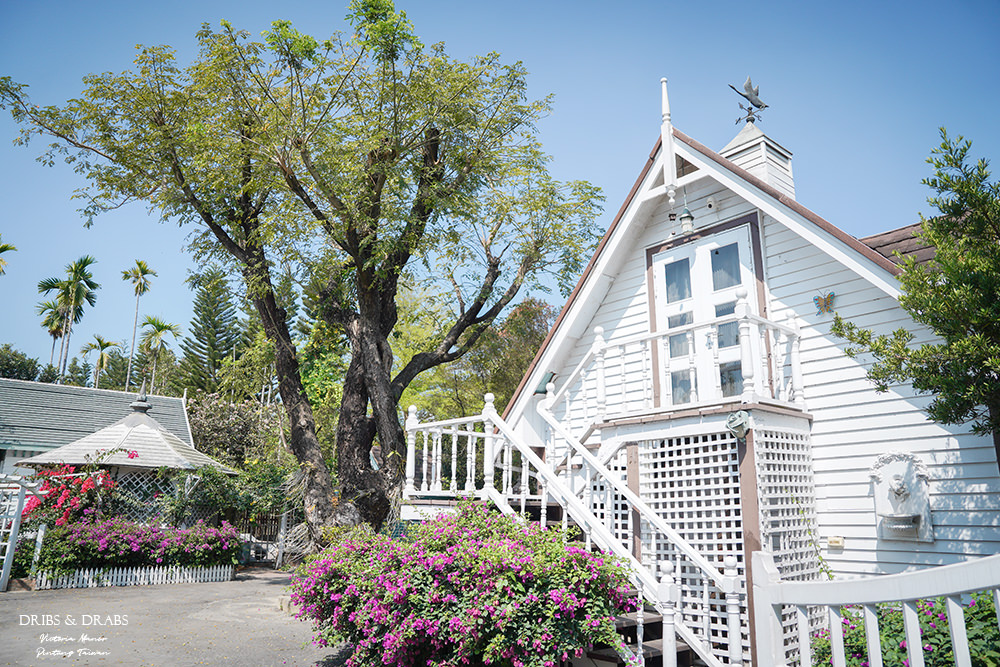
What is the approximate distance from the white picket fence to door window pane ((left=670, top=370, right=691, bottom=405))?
11.8m

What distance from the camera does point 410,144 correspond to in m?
14.2

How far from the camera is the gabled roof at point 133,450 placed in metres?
14.4

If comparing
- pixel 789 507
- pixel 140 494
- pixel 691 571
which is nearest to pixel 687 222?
pixel 789 507

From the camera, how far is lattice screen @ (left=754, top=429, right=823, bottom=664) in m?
6.43

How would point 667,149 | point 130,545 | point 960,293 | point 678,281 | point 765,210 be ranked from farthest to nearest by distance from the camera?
point 130,545 < point 678,281 < point 667,149 < point 765,210 < point 960,293

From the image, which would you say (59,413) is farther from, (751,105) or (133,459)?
(751,105)

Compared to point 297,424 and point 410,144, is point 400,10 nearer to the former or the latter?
point 410,144

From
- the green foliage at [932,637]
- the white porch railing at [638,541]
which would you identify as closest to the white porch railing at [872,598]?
the green foliage at [932,637]

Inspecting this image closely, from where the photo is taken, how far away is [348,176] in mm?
13594

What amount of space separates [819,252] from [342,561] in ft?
23.0

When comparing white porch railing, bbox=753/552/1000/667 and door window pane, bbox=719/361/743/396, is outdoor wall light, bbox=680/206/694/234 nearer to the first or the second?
door window pane, bbox=719/361/743/396

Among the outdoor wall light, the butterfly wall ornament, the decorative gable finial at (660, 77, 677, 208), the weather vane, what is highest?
the weather vane

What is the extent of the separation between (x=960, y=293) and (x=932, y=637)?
9.04 ft

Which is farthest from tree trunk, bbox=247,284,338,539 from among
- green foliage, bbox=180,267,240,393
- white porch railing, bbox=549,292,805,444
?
green foliage, bbox=180,267,240,393
